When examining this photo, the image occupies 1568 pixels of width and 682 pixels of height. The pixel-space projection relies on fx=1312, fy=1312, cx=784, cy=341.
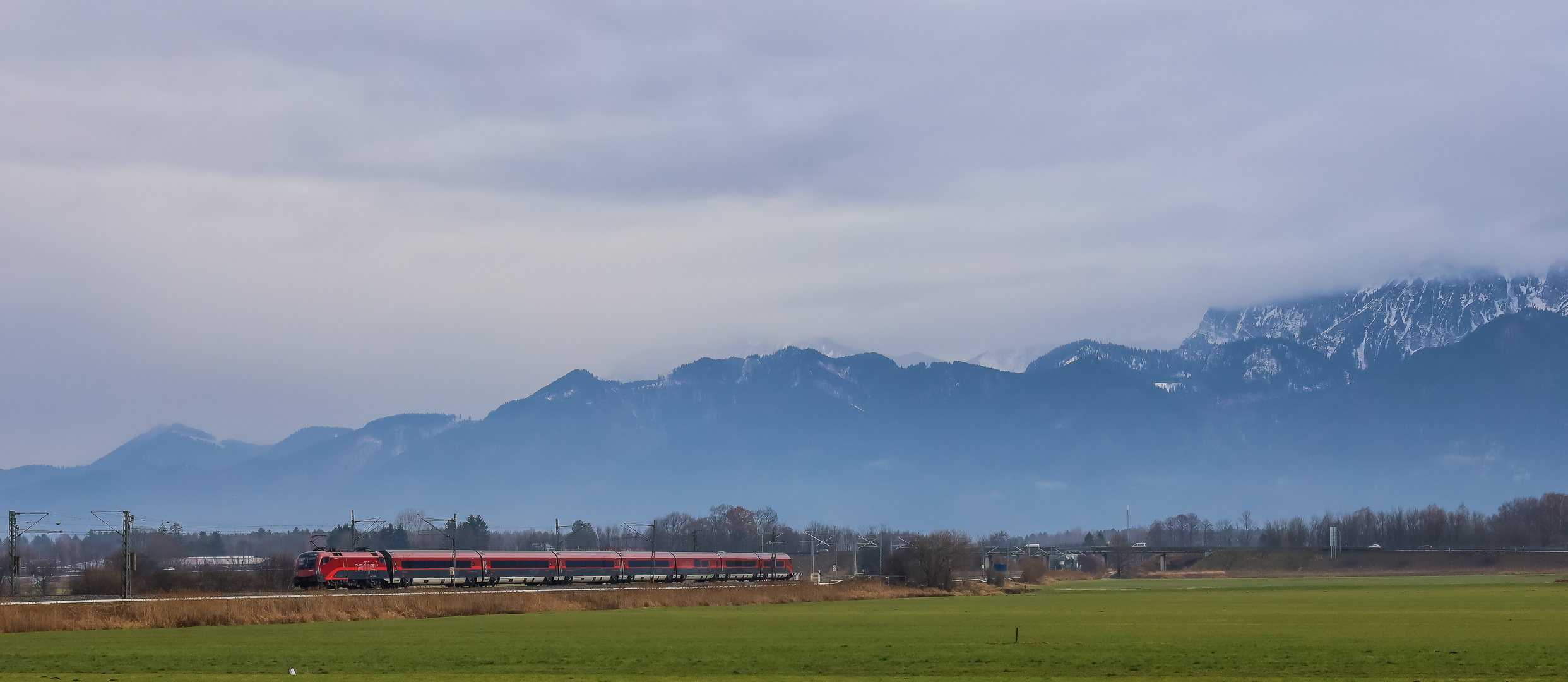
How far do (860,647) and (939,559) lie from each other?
98329 millimetres

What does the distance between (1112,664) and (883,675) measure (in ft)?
23.9

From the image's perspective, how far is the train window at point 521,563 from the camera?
12050 cm

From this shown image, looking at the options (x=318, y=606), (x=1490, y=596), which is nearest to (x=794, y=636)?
(x=318, y=606)

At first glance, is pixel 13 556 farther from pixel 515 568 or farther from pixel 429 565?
pixel 515 568

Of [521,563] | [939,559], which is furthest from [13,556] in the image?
[939,559]

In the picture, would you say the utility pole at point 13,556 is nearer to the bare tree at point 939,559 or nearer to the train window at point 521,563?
the train window at point 521,563

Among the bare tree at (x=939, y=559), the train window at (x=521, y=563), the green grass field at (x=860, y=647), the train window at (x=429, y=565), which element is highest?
the green grass field at (x=860, y=647)

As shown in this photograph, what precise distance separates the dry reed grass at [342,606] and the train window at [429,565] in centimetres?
2338

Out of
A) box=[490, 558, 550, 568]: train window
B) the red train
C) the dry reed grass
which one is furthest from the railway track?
box=[490, 558, 550, 568]: train window

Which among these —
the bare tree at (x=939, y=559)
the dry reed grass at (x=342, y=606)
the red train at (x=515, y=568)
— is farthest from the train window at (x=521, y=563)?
the bare tree at (x=939, y=559)

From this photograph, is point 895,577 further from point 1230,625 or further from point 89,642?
point 89,642

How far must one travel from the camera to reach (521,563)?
12362 cm

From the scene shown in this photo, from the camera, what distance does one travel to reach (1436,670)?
35.0 metres

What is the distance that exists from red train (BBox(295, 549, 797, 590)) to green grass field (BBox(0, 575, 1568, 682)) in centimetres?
3566
